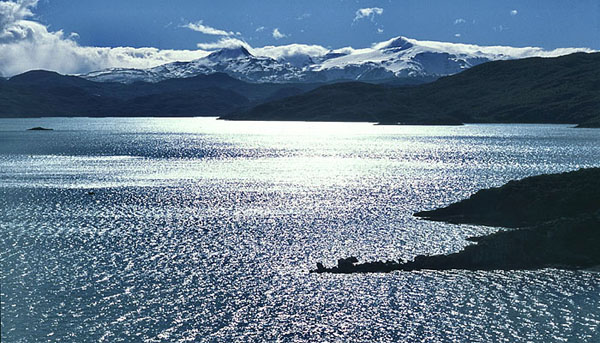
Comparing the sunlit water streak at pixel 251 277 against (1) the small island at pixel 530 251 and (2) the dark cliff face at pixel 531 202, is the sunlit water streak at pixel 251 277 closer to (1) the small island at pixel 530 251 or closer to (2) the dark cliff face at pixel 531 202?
(1) the small island at pixel 530 251

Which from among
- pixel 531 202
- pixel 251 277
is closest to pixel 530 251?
pixel 531 202

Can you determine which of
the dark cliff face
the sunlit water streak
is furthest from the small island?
the sunlit water streak

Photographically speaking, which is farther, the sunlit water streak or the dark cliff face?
the dark cliff face

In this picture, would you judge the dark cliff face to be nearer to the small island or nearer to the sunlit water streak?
the small island

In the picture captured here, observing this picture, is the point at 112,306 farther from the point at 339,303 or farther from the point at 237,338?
the point at 339,303

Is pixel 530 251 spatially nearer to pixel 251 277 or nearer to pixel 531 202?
pixel 531 202

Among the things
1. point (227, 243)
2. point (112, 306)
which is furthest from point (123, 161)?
point (112, 306)

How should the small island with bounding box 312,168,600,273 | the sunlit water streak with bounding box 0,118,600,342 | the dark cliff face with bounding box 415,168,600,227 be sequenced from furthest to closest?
the dark cliff face with bounding box 415,168,600,227 < the small island with bounding box 312,168,600,273 < the sunlit water streak with bounding box 0,118,600,342

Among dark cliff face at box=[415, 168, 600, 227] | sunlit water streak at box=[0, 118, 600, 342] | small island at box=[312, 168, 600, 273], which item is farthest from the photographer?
dark cliff face at box=[415, 168, 600, 227]

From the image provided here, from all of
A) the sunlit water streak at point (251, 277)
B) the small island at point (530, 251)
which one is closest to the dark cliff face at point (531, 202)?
the small island at point (530, 251)

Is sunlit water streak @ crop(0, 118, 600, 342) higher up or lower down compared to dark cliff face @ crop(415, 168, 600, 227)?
lower down

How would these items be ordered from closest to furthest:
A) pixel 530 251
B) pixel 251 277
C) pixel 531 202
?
pixel 251 277 < pixel 530 251 < pixel 531 202

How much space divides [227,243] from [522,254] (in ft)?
106

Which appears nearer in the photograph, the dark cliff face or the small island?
the small island
